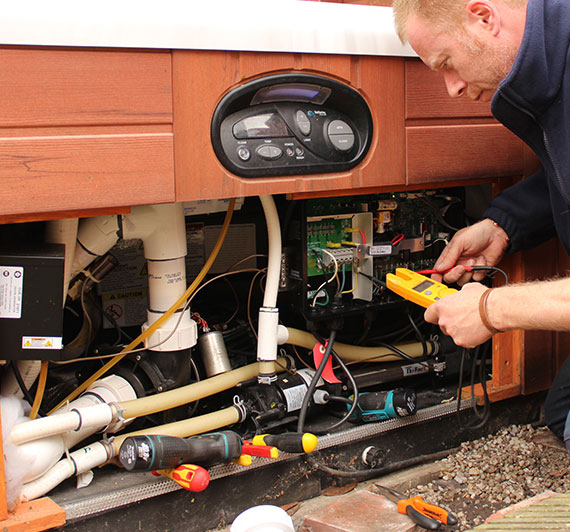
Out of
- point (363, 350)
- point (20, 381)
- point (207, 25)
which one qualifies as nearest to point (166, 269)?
point (20, 381)

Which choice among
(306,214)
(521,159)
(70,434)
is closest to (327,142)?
(306,214)

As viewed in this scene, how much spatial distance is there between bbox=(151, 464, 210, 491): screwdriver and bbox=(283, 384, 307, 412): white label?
0.99 ft

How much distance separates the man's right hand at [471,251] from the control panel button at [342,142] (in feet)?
1.17

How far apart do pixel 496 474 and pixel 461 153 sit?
0.69 m

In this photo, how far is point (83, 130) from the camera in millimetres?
1017

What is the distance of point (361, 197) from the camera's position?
4.99 feet

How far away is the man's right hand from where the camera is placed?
1480mm

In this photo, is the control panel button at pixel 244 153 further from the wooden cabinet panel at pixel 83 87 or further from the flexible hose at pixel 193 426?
the flexible hose at pixel 193 426

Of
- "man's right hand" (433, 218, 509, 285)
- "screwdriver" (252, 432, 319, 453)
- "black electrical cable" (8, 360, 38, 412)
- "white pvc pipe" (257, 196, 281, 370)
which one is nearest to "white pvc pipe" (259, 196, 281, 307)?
"white pvc pipe" (257, 196, 281, 370)

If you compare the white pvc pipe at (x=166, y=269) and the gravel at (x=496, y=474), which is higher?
the white pvc pipe at (x=166, y=269)

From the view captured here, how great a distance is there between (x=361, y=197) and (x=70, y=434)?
78 cm

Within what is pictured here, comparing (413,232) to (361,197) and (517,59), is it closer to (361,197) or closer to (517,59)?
(361,197)

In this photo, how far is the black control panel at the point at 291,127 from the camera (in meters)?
1.18

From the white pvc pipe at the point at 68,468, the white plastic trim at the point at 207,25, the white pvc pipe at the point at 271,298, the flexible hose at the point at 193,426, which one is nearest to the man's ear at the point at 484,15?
the white plastic trim at the point at 207,25
